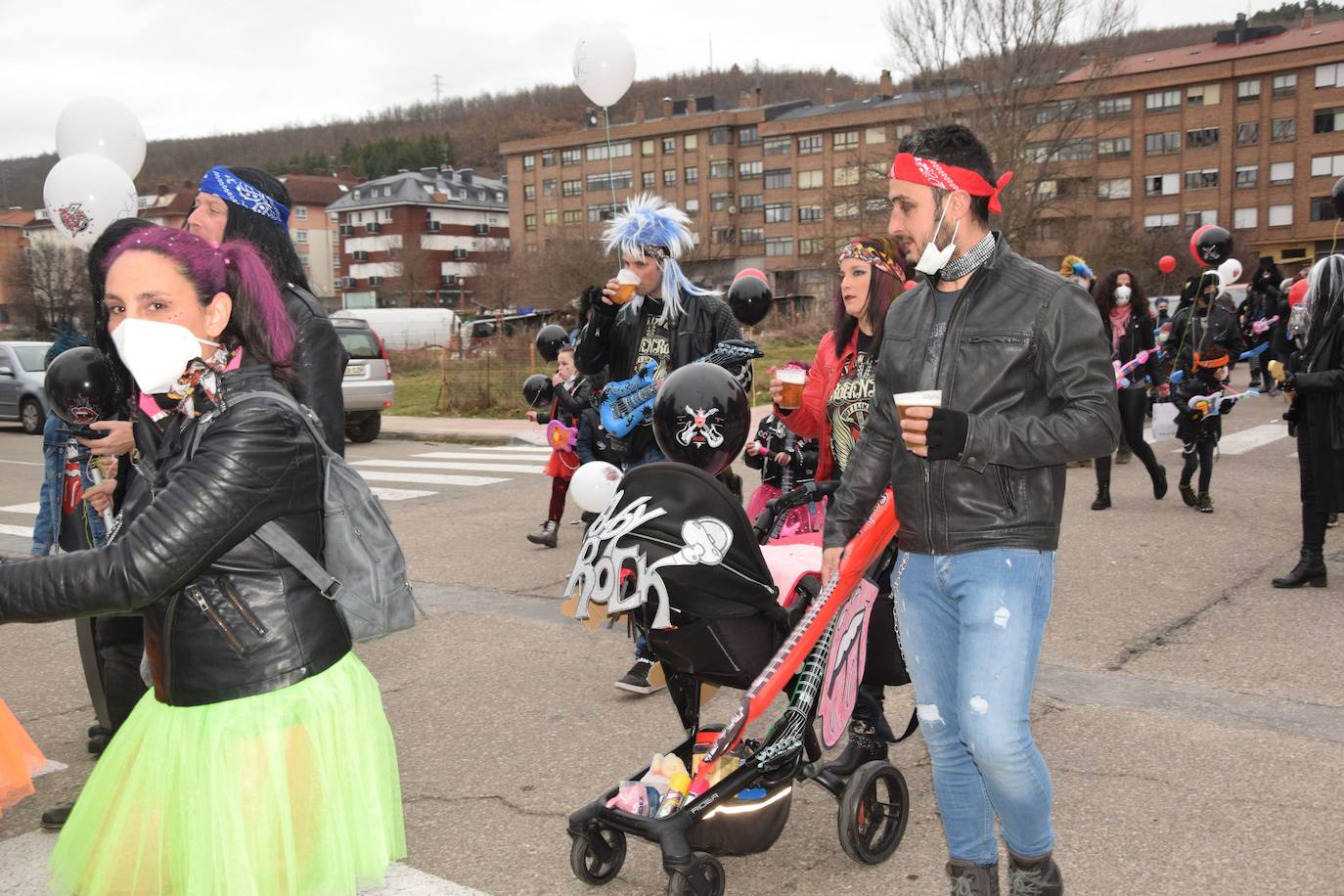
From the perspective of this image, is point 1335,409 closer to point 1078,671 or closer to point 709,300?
point 1078,671

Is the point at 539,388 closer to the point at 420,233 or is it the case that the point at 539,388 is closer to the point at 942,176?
the point at 942,176

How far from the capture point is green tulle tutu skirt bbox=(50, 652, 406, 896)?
2463 millimetres

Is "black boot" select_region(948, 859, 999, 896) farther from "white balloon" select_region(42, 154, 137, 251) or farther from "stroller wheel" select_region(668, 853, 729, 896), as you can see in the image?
"white balloon" select_region(42, 154, 137, 251)

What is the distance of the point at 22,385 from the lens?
66.6ft

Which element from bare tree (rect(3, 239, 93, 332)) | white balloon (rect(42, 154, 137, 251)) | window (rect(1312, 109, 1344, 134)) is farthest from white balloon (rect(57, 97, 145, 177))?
window (rect(1312, 109, 1344, 134))

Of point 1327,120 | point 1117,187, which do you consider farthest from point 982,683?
point 1117,187

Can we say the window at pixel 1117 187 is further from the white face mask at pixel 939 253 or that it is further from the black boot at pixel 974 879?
the black boot at pixel 974 879

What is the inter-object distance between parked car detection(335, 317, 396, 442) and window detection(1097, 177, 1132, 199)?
6631cm

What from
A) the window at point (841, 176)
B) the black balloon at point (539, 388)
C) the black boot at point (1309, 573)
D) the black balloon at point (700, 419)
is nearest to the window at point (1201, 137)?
the window at point (841, 176)

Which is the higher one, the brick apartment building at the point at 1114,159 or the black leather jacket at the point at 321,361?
the brick apartment building at the point at 1114,159

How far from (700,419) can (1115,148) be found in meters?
78.6

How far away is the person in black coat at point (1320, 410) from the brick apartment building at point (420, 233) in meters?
102

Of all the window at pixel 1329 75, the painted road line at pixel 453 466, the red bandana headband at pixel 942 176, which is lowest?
the painted road line at pixel 453 466

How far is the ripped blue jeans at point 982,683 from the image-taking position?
2.70 metres
